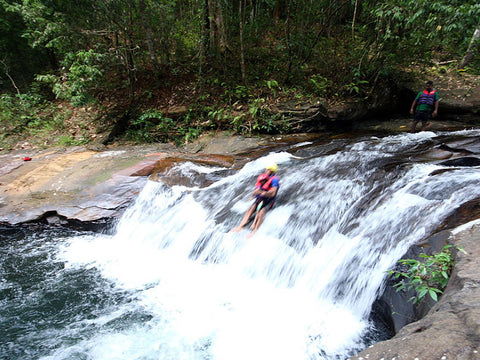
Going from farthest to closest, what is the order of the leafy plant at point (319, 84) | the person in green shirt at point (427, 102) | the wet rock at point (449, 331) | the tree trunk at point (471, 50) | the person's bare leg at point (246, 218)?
the leafy plant at point (319, 84), the tree trunk at point (471, 50), the person in green shirt at point (427, 102), the person's bare leg at point (246, 218), the wet rock at point (449, 331)

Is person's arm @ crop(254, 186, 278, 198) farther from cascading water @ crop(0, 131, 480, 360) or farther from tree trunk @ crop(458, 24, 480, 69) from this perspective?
tree trunk @ crop(458, 24, 480, 69)

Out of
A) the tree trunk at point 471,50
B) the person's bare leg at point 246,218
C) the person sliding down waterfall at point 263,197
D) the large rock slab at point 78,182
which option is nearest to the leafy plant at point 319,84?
the large rock slab at point 78,182

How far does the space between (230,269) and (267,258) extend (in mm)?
718

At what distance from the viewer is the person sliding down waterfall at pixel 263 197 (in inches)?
217

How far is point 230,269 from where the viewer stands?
16.8 feet

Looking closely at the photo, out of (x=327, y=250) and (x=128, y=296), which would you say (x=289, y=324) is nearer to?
(x=327, y=250)

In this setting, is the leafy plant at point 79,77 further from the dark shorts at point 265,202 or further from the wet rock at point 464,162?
the wet rock at point 464,162

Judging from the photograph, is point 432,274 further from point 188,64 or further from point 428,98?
point 188,64

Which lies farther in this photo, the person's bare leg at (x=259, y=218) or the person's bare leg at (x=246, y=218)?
the person's bare leg at (x=246, y=218)

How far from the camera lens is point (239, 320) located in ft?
13.3

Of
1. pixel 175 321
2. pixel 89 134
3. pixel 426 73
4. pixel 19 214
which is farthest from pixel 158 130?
pixel 426 73

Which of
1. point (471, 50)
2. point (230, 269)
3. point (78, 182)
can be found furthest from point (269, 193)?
point (471, 50)

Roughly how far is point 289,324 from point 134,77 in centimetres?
1128

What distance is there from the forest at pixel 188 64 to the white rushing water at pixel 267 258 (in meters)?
4.47
